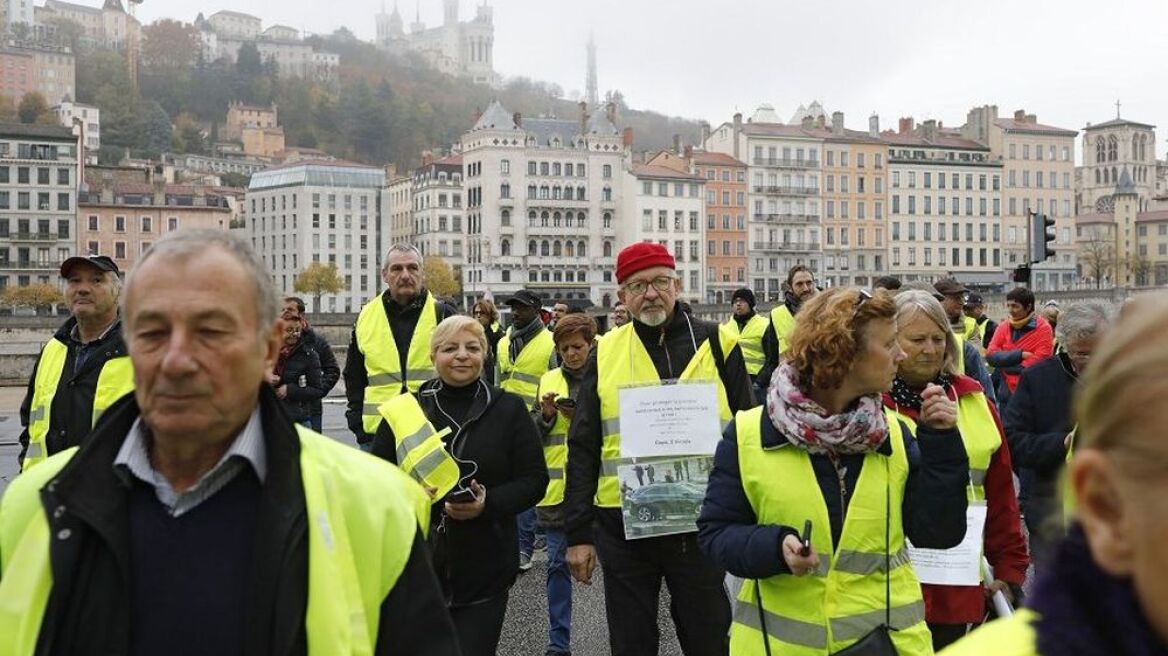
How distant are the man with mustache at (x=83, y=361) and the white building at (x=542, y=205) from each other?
97574 millimetres

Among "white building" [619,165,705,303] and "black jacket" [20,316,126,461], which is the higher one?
"white building" [619,165,705,303]

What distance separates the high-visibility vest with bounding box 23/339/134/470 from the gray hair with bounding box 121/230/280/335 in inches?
146

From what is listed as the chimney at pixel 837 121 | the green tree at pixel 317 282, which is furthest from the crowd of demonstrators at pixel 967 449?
the chimney at pixel 837 121

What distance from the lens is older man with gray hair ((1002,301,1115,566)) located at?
20.2 feet

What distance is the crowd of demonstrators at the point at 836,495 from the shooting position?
373cm

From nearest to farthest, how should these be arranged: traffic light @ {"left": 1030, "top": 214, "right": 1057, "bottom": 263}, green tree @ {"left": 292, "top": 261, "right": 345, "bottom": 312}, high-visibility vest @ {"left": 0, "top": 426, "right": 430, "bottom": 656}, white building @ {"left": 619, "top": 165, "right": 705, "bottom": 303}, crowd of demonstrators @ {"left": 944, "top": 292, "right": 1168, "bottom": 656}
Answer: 1. crowd of demonstrators @ {"left": 944, "top": 292, "right": 1168, "bottom": 656}
2. high-visibility vest @ {"left": 0, "top": 426, "right": 430, "bottom": 656}
3. traffic light @ {"left": 1030, "top": 214, "right": 1057, "bottom": 263}
4. white building @ {"left": 619, "top": 165, "right": 705, "bottom": 303}
5. green tree @ {"left": 292, "top": 261, "right": 345, "bottom": 312}

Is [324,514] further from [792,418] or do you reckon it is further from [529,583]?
[529,583]

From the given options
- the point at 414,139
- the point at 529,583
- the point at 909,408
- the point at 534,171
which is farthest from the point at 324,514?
the point at 414,139

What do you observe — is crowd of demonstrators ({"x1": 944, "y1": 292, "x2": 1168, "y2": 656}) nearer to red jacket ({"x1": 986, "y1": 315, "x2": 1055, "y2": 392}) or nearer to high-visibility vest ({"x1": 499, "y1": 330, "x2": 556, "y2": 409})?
high-visibility vest ({"x1": 499, "y1": 330, "x2": 556, "y2": 409})

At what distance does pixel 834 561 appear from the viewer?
374 centimetres

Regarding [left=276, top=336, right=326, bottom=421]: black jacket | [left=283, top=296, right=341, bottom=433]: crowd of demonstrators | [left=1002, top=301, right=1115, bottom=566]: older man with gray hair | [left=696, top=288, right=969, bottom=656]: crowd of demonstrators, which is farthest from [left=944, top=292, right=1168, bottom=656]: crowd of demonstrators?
[left=276, top=336, right=326, bottom=421]: black jacket

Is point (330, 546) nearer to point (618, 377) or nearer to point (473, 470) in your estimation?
point (473, 470)

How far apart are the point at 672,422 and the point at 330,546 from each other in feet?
11.2

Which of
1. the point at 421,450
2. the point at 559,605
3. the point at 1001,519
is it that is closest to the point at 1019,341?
the point at 559,605
